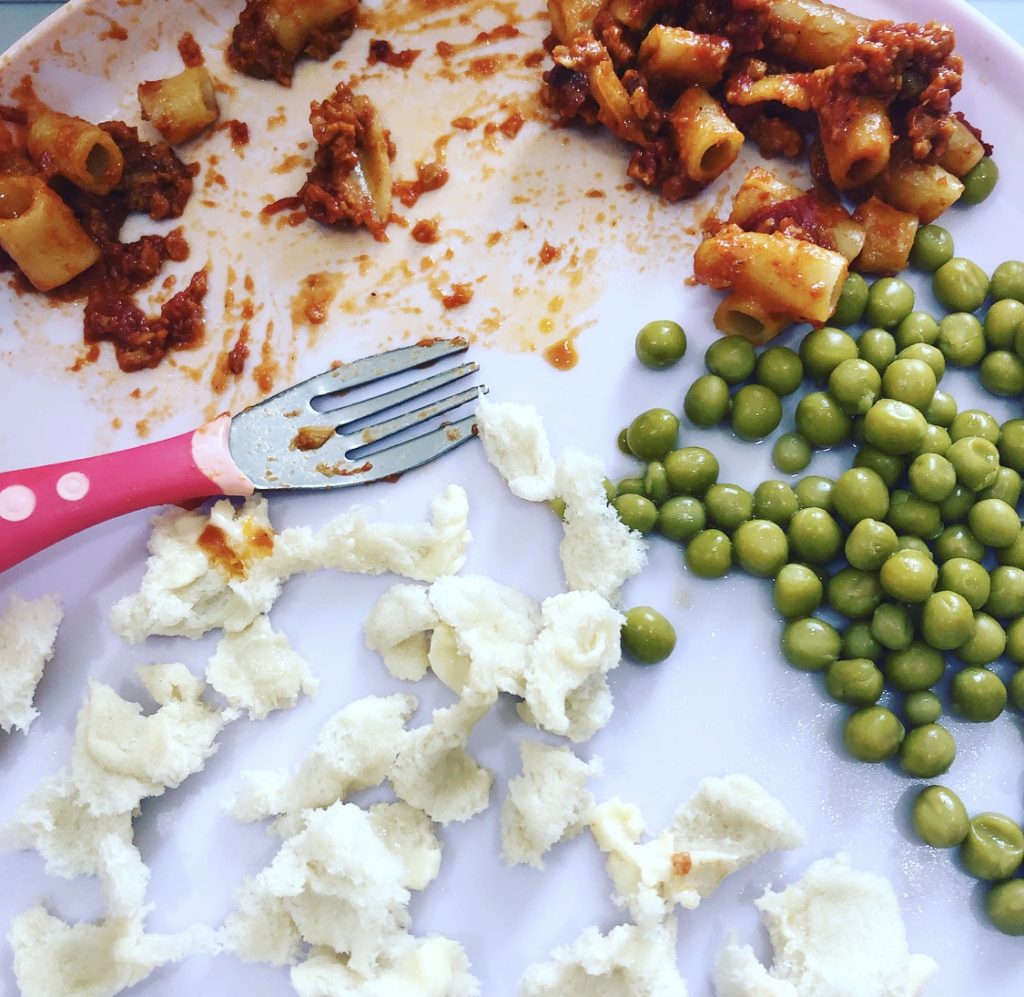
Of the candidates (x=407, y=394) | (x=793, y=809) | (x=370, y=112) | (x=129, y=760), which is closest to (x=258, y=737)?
(x=129, y=760)

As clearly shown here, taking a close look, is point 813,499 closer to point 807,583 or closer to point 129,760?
point 807,583

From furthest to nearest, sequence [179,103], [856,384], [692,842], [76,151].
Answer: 1. [179,103]
2. [76,151]
3. [856,384]
4. [692,842]

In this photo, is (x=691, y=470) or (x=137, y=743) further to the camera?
(x=691, y=470)

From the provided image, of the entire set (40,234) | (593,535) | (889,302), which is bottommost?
(593,535)

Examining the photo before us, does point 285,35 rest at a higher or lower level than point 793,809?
higher

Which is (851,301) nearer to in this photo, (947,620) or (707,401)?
(707,401)

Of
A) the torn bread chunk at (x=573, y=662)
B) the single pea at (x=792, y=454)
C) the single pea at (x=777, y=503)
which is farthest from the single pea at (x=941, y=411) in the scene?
the torn bread chunk at (x=573, y=662)

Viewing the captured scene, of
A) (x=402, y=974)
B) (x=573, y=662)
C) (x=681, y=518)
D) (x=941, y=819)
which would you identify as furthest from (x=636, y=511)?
(x=402, y=974)

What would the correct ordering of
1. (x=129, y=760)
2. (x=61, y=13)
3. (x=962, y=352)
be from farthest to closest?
(x=61, y=13)
(x=962, y=352)
(x=129, y=760)
